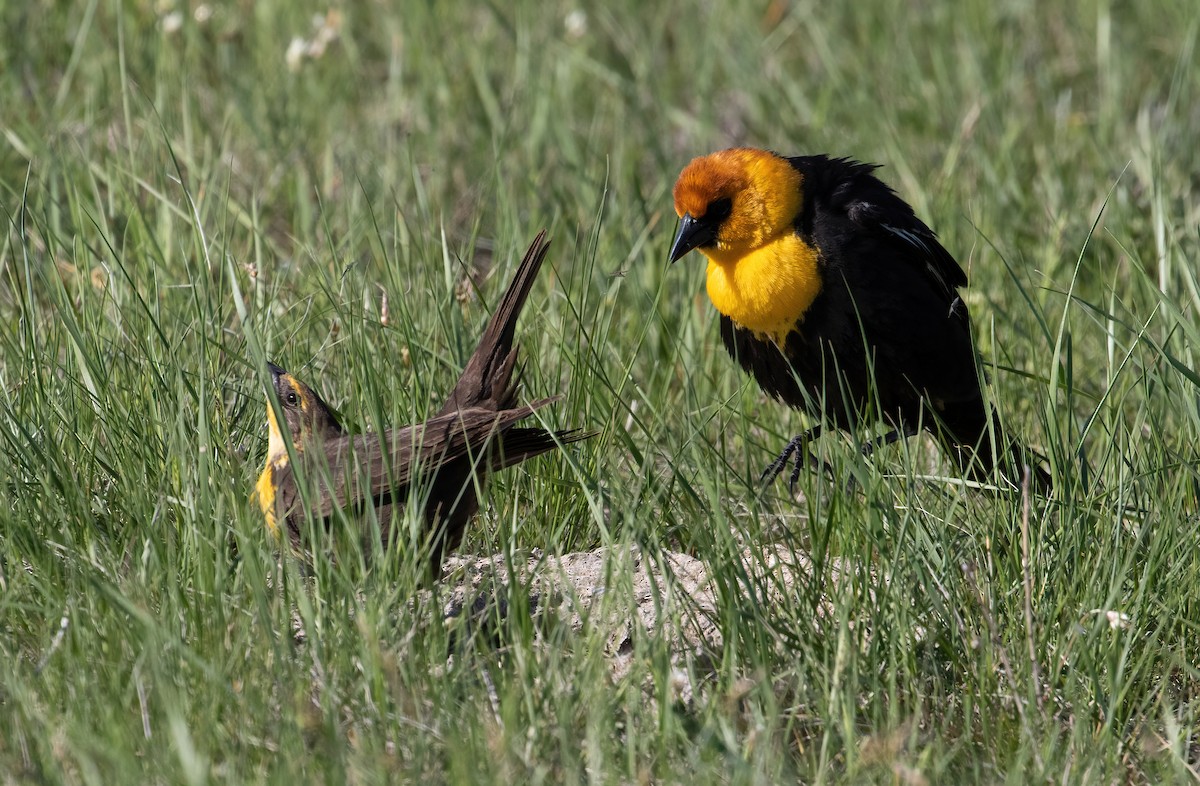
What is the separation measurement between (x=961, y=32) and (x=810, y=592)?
4.72 meters

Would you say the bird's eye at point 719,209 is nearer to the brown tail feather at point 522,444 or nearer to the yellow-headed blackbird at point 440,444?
the yellow-headed blackbird at point 440,444

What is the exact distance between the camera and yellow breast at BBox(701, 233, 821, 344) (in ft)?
14.0

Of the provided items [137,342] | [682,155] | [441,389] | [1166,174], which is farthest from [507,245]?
[1166,174]

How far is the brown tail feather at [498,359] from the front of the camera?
12.3ft

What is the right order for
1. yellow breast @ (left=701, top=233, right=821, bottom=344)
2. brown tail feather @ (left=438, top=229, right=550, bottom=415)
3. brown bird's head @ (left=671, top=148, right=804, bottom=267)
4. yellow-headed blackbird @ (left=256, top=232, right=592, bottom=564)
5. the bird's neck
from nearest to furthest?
yellow-headed blackbird @ (left=256, top=232, right=592, bottom=564), the bird's neck, brown tail feather @ (left=438, top=229, right=550, bottom=415), yellow breast @ (left=701, top=233, right=821, bottom=344), brown bird's head @ (left=671, top=148, right=804, bottom=267)

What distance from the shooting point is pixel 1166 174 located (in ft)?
19.5

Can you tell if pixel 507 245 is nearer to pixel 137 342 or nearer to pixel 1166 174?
pixel 137 342

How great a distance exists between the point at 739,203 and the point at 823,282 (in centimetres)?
37

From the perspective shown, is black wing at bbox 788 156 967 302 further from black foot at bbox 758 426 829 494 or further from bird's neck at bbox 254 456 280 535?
bird's neck at bbox 254 456 280 535

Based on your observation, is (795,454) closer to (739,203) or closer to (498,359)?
(739,203)

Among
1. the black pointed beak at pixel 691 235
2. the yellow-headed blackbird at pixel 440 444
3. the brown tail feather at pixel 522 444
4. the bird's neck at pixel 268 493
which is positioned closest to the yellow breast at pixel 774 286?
the black pointed beak at pixel 691 235

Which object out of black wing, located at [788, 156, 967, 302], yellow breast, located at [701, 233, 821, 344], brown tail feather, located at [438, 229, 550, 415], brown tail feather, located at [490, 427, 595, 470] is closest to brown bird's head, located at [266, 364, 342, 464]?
brown tail feather, located at [438, 229, 550, 415]

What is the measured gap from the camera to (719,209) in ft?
14.5

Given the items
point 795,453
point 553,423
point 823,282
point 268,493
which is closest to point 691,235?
point 823,282
